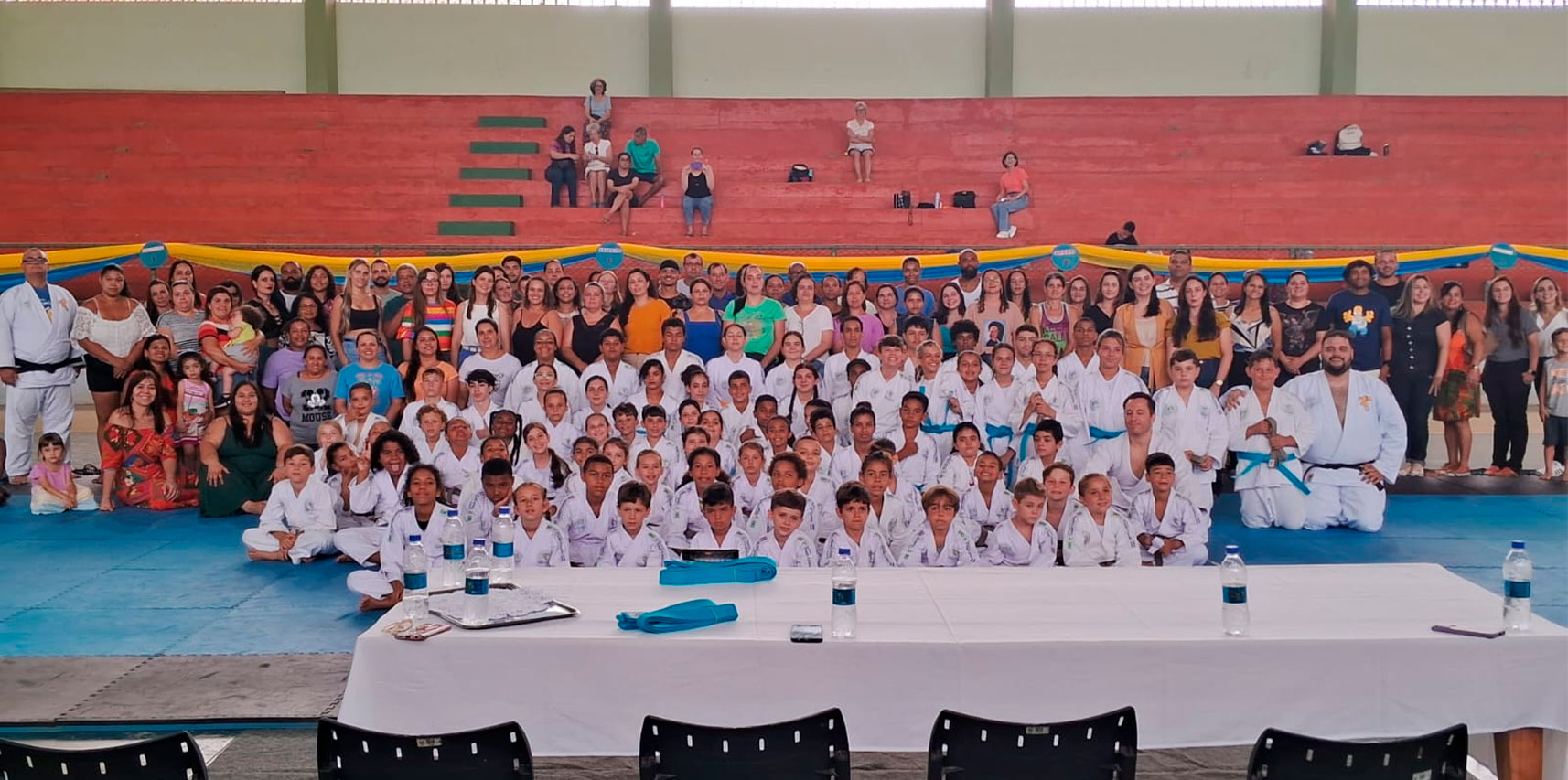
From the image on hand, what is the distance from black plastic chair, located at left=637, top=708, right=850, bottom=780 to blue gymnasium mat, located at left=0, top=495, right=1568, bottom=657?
3.14 meters

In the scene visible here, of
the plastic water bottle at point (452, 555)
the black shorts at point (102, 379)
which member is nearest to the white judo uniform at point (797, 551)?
the plastic water bottle at point (452, 555)

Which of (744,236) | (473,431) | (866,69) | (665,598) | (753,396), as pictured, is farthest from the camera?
(866,69)

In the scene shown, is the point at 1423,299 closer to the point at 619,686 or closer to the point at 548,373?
the point at 548,373

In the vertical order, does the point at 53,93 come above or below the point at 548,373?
above

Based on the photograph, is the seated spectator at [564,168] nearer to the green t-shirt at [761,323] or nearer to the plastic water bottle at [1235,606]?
the green t-shirt at [761,323]

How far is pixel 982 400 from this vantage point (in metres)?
8.54

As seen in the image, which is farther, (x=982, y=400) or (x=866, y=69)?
(x=866, y=69)

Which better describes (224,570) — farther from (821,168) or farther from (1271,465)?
(821,168)

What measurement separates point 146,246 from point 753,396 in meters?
5.35

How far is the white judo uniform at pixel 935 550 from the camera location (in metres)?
6.33

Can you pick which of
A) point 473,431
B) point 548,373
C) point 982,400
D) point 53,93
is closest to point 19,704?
point 473,431

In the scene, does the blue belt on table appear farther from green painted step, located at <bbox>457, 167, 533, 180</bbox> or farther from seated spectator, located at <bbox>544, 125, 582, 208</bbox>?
green painted step, located at <bbox>457, 167, 533, 180</bbox>

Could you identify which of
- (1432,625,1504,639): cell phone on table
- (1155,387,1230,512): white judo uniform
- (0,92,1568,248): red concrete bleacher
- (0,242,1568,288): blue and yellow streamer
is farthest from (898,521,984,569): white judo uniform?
(0,92,1568,248): red concrete bleacher

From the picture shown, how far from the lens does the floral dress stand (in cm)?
905
